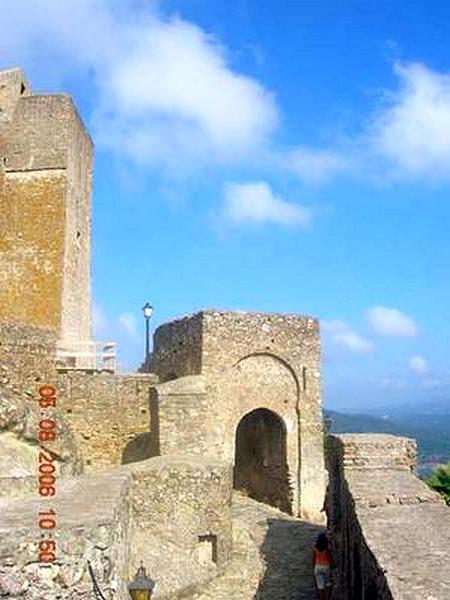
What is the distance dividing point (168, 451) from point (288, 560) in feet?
10.2

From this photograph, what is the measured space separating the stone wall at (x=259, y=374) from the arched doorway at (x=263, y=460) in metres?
0.38

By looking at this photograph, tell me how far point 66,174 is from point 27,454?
418 inches

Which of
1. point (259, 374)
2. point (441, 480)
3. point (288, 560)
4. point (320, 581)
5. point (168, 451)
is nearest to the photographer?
point (320, 581)

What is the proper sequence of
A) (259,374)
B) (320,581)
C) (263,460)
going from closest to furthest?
1. (320,581)
2. (259,374)
3. (263,460)

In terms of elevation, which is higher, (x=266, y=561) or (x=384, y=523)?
(x=384, y=523)

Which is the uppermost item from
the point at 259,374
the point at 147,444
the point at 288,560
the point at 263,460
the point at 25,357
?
the point at 25,357

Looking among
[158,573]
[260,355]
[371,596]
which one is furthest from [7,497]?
[260,355]

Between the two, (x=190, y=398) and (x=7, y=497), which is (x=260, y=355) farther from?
(x=7, y=497)

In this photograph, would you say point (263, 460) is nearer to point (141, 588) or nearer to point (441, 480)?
point (441, 480)

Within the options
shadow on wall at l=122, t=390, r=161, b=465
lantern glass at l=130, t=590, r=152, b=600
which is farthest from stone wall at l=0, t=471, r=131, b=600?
shadow on wall at l=122, t=390, r=161, b=465

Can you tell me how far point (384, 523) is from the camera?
7203 mm

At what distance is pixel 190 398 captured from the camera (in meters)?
15.5

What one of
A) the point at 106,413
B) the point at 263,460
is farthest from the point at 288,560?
the point at 263,460

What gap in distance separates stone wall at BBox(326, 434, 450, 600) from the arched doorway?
5.60 metres
